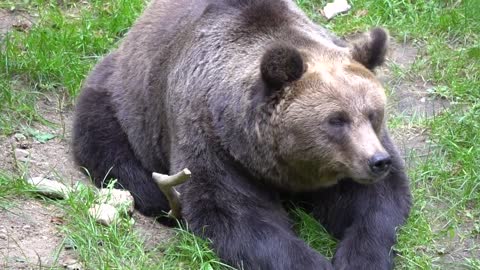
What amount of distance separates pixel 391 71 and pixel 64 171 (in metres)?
3.17

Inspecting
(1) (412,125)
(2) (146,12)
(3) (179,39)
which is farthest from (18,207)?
(1) (412,125)

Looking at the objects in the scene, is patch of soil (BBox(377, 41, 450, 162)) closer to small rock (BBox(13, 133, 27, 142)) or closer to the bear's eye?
the bear's eye

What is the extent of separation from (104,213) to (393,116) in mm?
2986

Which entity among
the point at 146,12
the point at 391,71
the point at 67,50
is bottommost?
the point at 391,71

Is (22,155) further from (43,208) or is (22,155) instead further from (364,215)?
(364,215)

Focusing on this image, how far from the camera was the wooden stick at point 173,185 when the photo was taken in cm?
614

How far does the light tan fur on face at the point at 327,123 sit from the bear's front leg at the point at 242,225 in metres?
0.40

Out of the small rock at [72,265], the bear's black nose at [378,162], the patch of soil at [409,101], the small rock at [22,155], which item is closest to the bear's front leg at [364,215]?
the bear's black nose at [378,162]

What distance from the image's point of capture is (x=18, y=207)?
6316 millimetres

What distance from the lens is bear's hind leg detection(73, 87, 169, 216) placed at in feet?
24.0

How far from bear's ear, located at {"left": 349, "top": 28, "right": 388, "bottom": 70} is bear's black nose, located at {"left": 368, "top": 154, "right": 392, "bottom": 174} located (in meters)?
0.89

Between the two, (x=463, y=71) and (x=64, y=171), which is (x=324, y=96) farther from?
(x=463, y=71)

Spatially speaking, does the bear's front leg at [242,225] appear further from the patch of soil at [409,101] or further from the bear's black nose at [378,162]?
the patch of soil at [409,101]

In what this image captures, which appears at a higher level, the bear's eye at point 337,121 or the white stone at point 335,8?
the bear's eye at point 337,121
